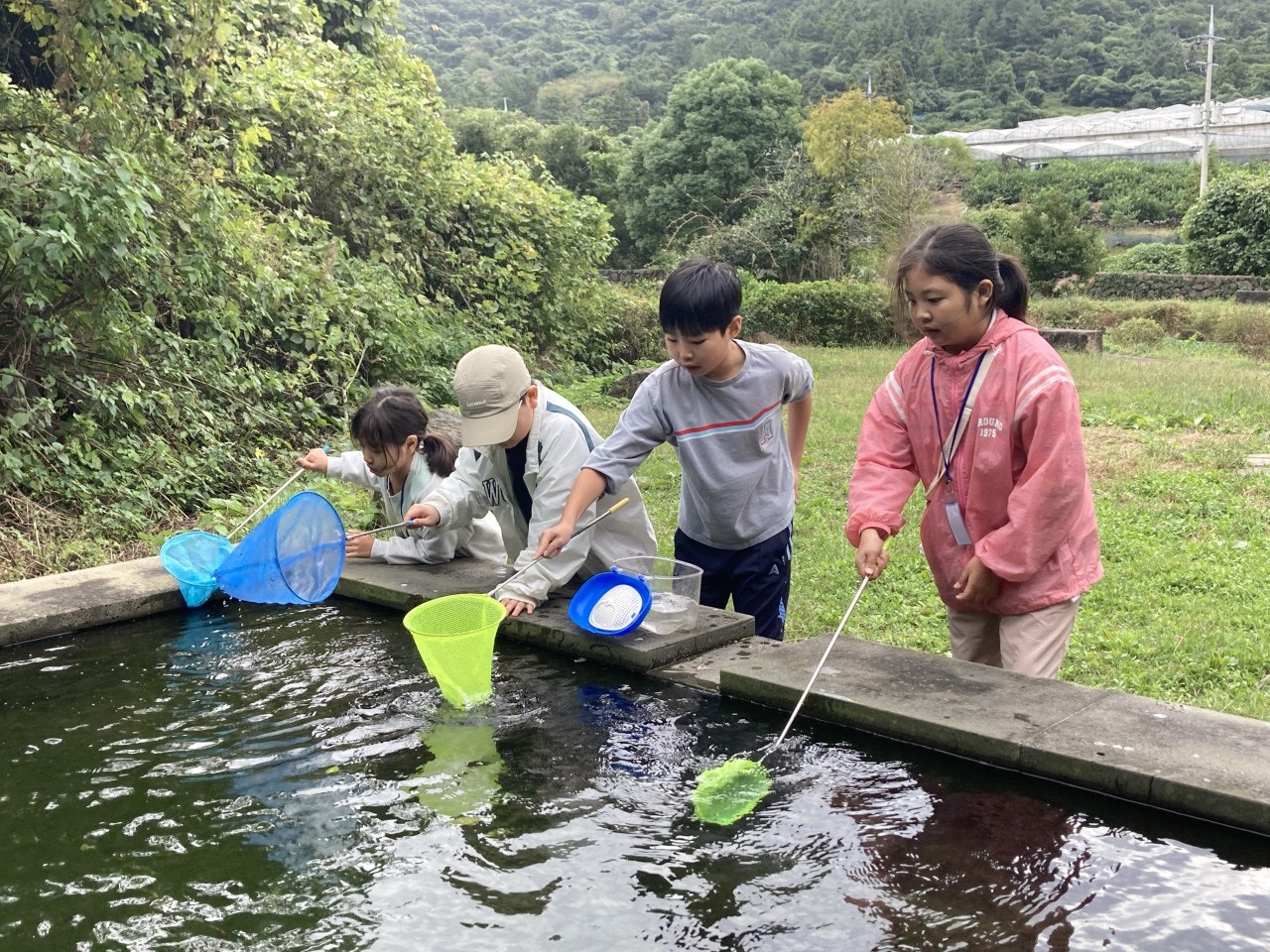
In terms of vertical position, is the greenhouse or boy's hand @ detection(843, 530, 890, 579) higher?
the greenhouse

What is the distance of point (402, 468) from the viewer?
182 inches

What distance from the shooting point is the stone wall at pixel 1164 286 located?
24750 mm

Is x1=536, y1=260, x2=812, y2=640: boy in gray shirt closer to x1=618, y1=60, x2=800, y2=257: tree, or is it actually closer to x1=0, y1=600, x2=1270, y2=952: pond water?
x1=0, y1=600, x2=1270, y2=952: pond water

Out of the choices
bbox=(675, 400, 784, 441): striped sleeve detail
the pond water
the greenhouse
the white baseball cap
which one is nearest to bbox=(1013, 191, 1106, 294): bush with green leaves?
bbox=(675, 400, 784, 441): striped sleeve detail

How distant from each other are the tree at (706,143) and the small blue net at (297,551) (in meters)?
Result: 41.6

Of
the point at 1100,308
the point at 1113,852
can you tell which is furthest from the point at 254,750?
the point at 1100,308

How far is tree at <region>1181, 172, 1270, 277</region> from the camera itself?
25766mm

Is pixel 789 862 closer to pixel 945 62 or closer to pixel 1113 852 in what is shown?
pixel 1113 852

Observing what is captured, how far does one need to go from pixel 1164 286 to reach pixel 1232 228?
3050 mm

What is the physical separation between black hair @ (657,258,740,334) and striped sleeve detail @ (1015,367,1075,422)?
3.27 feet

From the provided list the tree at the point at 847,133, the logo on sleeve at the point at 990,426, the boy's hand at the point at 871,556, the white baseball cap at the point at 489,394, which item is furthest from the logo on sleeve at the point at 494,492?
the tree at the point at 847,133

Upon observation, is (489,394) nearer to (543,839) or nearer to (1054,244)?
(543,839)

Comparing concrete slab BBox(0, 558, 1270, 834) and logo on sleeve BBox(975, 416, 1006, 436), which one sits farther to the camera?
logo on sleeve BBox(975, 416, 1006, 436)

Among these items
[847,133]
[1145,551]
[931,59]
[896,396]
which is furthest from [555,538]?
[931,59]
